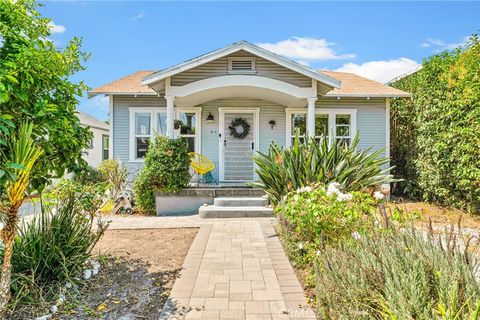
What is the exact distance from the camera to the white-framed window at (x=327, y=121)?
414 inches

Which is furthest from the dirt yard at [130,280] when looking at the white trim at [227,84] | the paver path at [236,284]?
the white trim at [227,84]

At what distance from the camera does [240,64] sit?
8.84 meters

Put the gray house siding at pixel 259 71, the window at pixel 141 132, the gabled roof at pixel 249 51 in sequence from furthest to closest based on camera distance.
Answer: the window at pixel 141 132 < the gray house siding at pixel 259 71 < the gabled roof at pixel 249 51

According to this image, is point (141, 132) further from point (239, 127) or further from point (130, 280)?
point (130, 280)

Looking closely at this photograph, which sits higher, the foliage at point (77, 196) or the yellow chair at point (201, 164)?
the yellow chair at point (201, 164)

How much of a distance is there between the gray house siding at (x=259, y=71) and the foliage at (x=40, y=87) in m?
5.15

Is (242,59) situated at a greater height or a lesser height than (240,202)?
greater

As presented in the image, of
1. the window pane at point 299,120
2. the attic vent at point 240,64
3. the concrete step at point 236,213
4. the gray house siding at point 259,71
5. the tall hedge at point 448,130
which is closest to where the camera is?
the tall hedge at point 448,130

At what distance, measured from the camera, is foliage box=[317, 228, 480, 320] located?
5.55ft

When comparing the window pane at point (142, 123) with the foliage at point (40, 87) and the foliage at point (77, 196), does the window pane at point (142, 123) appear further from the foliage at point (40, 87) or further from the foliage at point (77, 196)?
the foliage at point (40, 87)

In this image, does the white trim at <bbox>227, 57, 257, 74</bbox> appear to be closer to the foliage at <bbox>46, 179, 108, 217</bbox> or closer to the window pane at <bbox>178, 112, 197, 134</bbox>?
the window pane at <bbox>178, 112, 197, 134</bbox>

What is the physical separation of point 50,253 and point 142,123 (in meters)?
7.63

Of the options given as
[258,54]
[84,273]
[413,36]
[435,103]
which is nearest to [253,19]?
[258,54]

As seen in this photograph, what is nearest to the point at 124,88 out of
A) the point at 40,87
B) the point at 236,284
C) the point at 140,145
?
the point at 140,145
